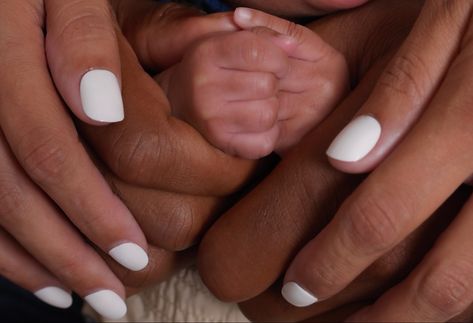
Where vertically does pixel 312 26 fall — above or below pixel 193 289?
above

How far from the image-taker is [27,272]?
75 cm

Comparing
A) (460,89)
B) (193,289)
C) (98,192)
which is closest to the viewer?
(460,89)

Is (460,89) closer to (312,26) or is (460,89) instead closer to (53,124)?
(312,26)

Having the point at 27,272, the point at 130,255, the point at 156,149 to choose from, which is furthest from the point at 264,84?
the point at 27,272

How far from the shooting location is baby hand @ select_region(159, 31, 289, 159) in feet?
2.04

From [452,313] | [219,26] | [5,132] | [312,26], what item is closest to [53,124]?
[5,132]

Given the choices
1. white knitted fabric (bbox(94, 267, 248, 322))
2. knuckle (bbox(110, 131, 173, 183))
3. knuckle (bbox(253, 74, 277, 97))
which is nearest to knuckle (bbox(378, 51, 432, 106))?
knuckle (bbox(253, 74, 277, 97))

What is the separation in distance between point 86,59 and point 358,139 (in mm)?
265

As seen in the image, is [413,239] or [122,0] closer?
[413,239]

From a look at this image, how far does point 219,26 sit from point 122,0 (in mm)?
187

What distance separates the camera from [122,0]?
0.81m

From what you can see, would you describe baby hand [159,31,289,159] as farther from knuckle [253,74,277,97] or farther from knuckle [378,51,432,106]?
knuckle [378,51,432,106]

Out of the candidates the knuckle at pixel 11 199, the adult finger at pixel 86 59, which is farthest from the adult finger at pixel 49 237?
the adult finger at pixel 86 59

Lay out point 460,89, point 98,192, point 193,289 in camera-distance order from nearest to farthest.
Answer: point 460,89, point 98,192, point 193,289
